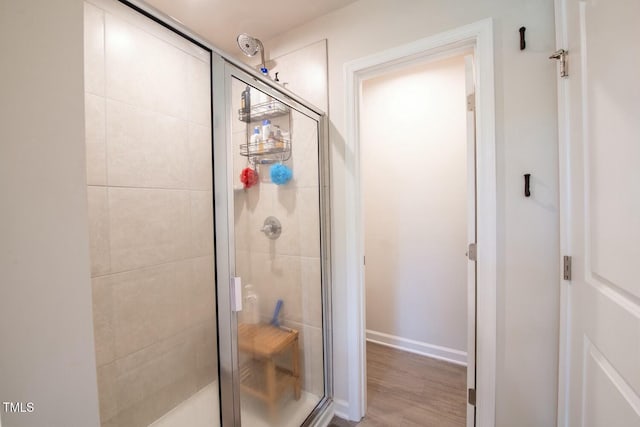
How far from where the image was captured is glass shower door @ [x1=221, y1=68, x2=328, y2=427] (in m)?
1.01

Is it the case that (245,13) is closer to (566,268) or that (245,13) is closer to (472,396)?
(566,268)

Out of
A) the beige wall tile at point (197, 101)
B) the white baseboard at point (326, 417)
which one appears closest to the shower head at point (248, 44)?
the beige wall tile at point (197, 101)

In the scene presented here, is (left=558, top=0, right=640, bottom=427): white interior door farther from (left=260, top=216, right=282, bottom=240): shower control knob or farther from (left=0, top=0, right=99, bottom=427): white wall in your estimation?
(left=260, top=216, right=282, bottom=240): shower control knob

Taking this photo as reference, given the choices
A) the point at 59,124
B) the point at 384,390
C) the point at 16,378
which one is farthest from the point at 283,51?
the point at 384,390

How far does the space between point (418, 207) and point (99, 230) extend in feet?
6.80

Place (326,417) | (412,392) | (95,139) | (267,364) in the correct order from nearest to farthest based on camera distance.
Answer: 1. (95,139)
2. (267,364)
3. (326,417)
4. (412,392)

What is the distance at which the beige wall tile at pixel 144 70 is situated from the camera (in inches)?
38.5

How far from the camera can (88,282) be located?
37 cm

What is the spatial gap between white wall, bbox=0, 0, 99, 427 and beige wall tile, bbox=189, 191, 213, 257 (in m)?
0.97

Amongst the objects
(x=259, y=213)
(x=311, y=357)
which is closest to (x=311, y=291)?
(x=311, y=357)

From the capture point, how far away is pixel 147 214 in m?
1.14

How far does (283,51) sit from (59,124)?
5.29 ft

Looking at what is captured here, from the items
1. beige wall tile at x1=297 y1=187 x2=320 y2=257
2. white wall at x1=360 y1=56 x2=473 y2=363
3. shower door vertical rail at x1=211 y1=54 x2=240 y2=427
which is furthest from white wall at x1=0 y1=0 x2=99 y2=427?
white wall at x1=360 y1=56 x2=473 y2=363

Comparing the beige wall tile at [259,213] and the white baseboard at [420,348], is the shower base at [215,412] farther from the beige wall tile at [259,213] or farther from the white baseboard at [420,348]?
the white baseboard at [420,348]
